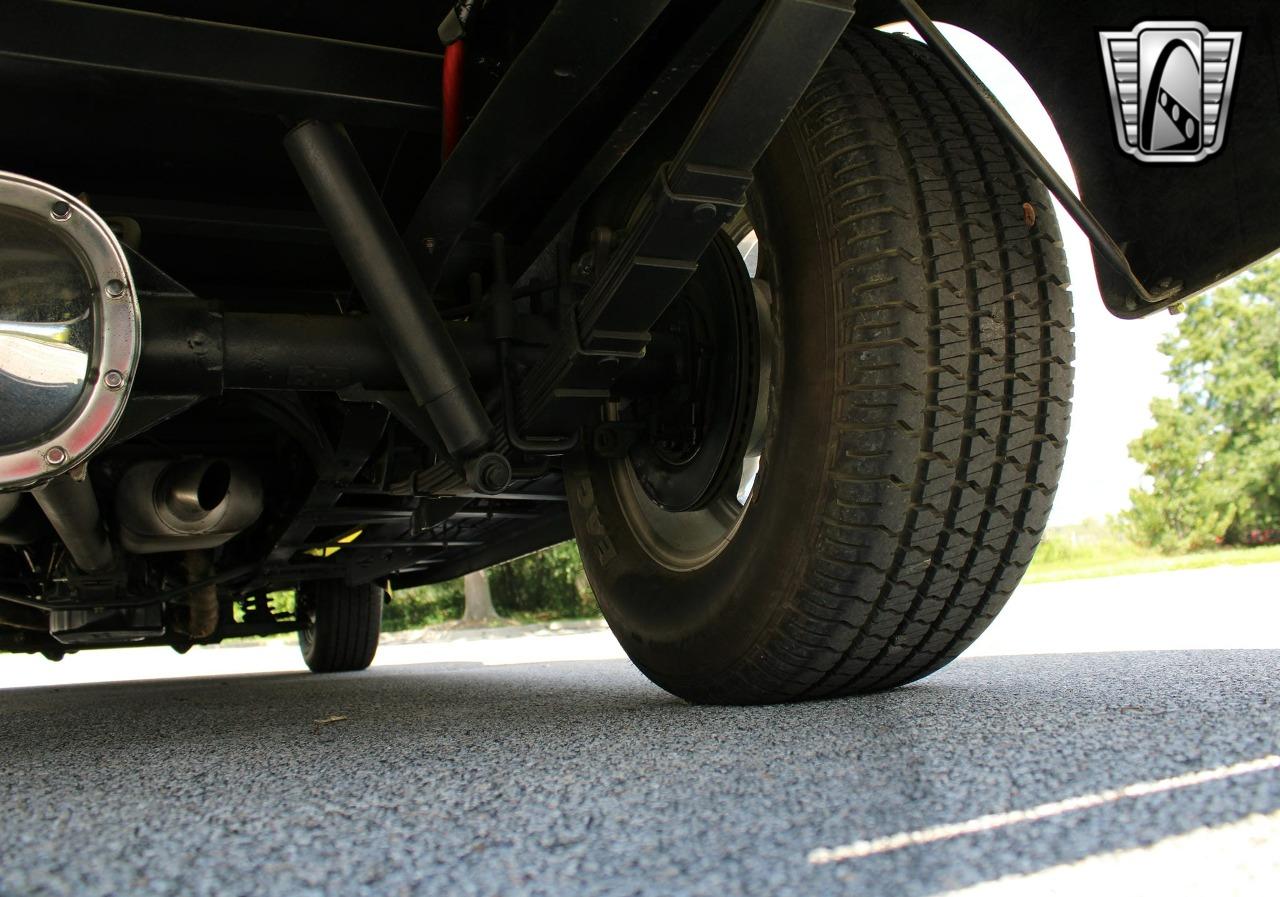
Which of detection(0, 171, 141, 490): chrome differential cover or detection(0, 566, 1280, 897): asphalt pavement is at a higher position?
detection(0, 171, 141, 490): chrome differential cover

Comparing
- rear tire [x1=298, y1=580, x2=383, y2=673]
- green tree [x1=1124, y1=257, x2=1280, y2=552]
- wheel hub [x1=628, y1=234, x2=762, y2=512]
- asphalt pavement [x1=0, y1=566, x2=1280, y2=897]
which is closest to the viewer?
asphalt pavement [x1=0, y1=566, x2=1280, y2=897]

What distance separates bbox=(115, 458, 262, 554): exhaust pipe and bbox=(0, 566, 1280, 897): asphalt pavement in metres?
0.71

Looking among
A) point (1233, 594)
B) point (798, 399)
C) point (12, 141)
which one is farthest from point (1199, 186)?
point (1233, 594)

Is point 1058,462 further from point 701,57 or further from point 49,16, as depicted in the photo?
point 49,16

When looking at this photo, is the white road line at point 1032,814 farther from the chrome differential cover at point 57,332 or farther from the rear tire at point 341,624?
the rear tire at point 341,624

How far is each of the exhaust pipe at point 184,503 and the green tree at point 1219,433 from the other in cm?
2264

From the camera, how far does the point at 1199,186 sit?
130 centimetres

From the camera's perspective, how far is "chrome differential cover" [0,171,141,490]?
3.67 feet

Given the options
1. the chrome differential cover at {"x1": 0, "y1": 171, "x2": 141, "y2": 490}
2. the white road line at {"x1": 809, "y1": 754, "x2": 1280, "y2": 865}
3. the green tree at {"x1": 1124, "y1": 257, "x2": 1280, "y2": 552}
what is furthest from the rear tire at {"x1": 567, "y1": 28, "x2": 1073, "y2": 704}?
the green tree at {"x1": 1124, "y1": 257, "x2": 1280, "y2": 552}

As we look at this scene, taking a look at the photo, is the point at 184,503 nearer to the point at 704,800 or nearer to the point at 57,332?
the point at 57,332

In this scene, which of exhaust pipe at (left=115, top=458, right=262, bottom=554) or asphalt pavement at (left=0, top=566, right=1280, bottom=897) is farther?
exhaust pipe at (left=115, top=458, right=262, bottom=554)

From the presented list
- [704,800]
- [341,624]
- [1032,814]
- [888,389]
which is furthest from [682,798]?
[341,624]

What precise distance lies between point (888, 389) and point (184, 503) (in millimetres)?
1647

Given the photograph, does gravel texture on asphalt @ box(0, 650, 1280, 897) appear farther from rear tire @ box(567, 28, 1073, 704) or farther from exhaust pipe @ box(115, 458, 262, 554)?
exhaust pipe @ box(115, 458, 262, 554)
